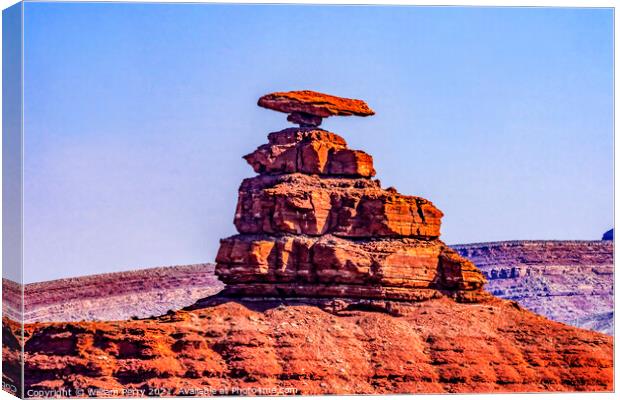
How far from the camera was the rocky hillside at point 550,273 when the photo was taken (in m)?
153

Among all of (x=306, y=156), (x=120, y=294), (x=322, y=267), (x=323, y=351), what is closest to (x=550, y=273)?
(x=120, y=294)

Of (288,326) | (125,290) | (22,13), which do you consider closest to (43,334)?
(288,326)

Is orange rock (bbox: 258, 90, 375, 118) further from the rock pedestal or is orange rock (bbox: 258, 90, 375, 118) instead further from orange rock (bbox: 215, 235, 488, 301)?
orange rock (bbox: 215, 235, 488, 301)

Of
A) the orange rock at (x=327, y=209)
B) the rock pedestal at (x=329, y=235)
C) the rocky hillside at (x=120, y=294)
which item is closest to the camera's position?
the rock pedestal at (x=329, y=235)

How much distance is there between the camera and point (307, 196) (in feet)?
371

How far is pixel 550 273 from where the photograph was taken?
15562cm

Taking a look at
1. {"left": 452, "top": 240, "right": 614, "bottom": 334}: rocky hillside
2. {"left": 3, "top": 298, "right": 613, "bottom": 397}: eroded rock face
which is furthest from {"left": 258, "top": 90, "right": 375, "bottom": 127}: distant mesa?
{"left": 452, "top": 240, "right": 614, "bottom": 334}: rocky hillside

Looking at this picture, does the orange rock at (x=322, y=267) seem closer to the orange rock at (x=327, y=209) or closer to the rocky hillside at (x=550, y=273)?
the orange rock at (x=327, y=209)

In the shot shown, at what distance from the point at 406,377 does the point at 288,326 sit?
5.53 m

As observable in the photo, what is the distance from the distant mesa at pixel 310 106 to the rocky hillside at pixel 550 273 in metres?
40.7

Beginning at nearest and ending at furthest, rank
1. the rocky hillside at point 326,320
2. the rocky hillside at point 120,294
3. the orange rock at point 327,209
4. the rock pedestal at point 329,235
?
the rocky hillside at point 326,320 < the rock pedestal at point 329,235 < the orange rock at point 327,209 < the rocky hillside at point 120,294

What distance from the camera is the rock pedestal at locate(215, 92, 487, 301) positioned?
11238 cm

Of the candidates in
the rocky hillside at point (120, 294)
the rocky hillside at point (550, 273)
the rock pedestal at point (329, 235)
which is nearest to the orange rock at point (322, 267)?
the rock pedestal at point (329, 235)

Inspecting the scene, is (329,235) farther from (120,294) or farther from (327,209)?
(120,294)
